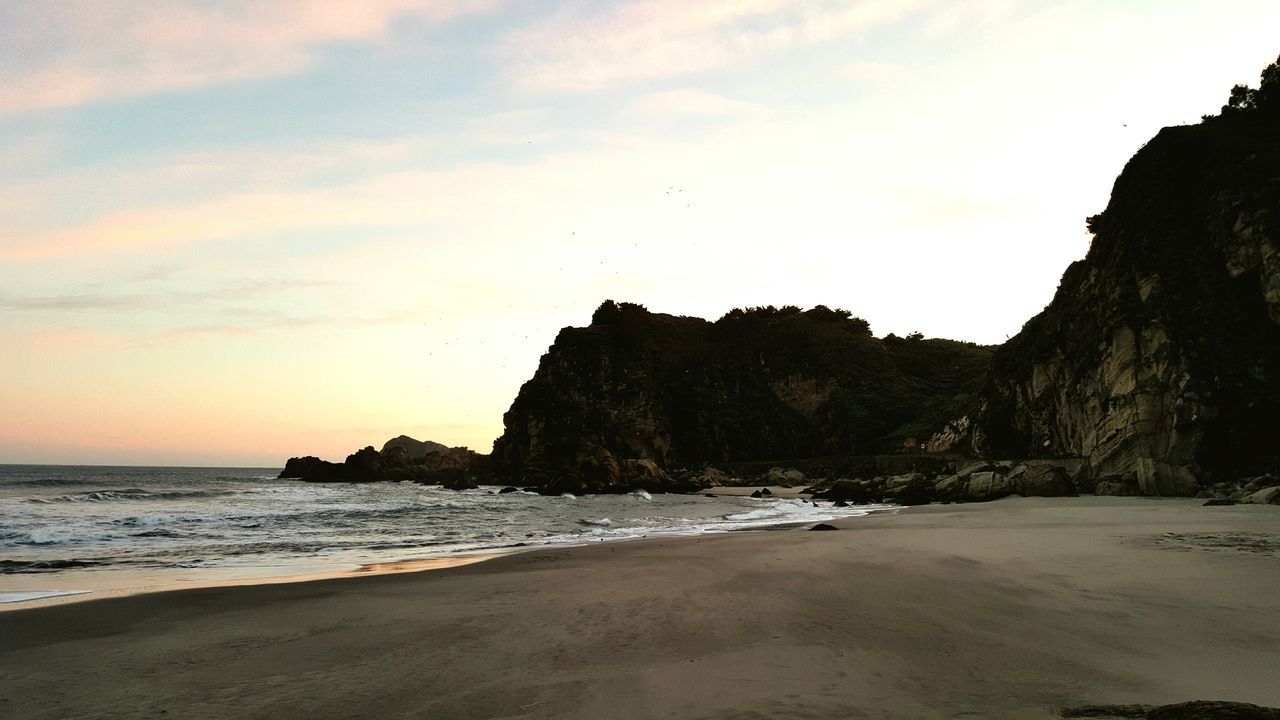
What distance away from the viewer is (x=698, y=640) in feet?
21.2

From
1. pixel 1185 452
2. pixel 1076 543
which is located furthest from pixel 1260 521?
pixel 1185 452

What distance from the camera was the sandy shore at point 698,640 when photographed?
4.91 meters

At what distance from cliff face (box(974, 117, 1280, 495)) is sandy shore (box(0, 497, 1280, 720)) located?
1450 cm

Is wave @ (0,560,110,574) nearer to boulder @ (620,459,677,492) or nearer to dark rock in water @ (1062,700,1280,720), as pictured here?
dark rock in water @ (1062,700,1280,720)

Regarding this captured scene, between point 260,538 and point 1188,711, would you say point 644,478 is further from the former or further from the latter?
point 1188,711

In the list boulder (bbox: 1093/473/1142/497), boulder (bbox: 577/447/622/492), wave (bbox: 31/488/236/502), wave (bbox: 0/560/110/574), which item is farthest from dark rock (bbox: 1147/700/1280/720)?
boulder (bbox: 577/447/622/492)

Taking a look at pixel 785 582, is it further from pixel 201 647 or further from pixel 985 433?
pixel 985 433

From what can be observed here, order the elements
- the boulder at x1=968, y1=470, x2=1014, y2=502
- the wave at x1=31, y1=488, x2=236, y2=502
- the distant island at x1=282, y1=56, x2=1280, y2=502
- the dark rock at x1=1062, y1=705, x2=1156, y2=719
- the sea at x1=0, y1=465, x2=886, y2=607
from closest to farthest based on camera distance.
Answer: the dark rock at x1=1062, y1=705, x2=1156, y2=719
the sea at x1=0, y1=465, x2=886, y2=607
the distant island at x1=282, y1=56, x2=1280, y2=502
the boulder at x1=968, y1=470, x2=1014, y2=502
the wave at x1=31, y1=488, x2=236, y2=502

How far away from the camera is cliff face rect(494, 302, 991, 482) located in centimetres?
7675

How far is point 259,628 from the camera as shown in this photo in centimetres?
759

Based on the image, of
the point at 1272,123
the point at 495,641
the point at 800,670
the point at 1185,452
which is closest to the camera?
the point at 800,670

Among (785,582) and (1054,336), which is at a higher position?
(1054,336)

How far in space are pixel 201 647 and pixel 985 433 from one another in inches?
1755

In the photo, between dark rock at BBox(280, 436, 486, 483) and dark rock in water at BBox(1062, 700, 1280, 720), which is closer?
dark rock in water at BBox(1062, 700, 1280, 720)
